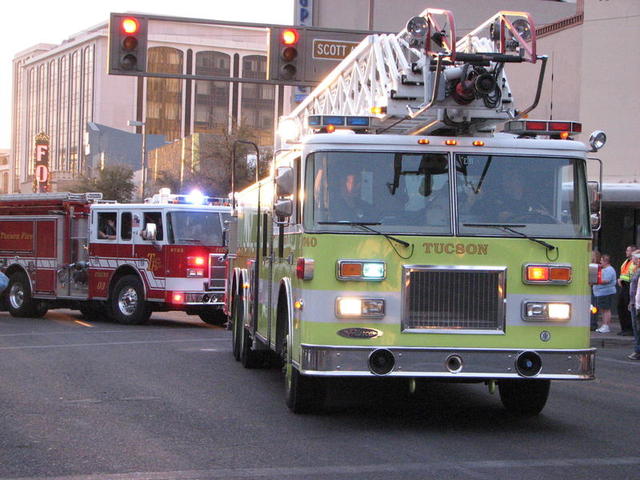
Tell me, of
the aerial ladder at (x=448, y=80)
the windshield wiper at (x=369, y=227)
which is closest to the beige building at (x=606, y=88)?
the aerial ladder at (x=448, y=80)

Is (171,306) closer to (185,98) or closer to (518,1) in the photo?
(518,1)

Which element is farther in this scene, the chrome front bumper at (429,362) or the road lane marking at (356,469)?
the chrome front bumper at (429,362)

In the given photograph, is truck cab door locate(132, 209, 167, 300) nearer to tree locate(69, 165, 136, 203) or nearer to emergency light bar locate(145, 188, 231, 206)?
emergency light bar locate(145, 188, 231, 206)

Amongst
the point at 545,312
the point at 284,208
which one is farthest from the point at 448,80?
the point at 545,312

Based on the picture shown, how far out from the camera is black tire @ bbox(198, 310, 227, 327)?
23.7 metres

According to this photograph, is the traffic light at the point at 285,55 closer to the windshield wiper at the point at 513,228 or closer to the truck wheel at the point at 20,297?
the truck wheel at the point at 20,297

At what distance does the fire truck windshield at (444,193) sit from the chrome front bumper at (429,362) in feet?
3.41

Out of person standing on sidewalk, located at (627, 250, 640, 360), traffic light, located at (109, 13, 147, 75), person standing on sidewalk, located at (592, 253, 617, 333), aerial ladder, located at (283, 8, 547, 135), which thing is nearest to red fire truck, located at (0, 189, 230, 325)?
traffic light, located at (109, 13, 147, 75)

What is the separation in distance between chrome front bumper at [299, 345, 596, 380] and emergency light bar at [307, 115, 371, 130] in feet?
6.73

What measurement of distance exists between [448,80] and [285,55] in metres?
10.2

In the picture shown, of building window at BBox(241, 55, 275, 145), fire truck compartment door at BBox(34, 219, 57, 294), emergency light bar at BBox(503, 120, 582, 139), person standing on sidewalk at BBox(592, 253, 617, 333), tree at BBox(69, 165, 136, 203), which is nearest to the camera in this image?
emergency light bar at BBox(503, 120, 582, 139)

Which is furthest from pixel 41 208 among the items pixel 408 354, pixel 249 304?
pixel 408 354

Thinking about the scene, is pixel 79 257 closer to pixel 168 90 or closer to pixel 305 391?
pixel 305 391

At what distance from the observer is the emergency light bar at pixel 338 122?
9.71 metres
